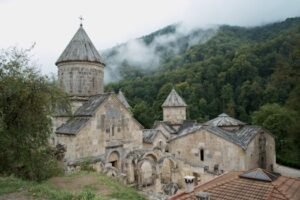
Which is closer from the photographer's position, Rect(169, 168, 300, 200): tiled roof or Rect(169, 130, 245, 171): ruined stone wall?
Rect(169, 168, 300, 200): tiled roof

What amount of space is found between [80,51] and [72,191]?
11446 millimetres

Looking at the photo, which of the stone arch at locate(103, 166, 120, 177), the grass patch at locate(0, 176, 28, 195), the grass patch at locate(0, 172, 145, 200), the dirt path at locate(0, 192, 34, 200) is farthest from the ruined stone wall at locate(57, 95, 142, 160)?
the dirt path at locate(0, 192, 34, 200)

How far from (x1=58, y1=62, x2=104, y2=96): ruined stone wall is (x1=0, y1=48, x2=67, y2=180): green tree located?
25.2ft

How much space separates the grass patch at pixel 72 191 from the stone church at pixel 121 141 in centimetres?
375

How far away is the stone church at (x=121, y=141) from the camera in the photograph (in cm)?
1572

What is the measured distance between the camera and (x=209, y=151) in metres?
20.3

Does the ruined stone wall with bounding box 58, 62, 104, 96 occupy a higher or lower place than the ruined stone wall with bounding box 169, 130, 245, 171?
higher

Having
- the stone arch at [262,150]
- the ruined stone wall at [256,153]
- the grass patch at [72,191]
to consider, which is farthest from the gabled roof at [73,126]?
the stone arch at [262,150]

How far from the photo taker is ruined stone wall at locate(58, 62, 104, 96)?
1842cm

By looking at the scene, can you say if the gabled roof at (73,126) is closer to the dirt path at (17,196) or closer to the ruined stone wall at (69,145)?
the ruined stone wall at (69,145)

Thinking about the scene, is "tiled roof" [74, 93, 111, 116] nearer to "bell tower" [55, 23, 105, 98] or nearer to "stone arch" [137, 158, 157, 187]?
"bell tower" [55, 23, 105, 98]

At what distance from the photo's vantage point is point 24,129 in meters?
10.1

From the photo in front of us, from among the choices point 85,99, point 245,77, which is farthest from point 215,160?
point 245,77

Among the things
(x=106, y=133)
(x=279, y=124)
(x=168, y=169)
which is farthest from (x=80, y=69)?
(x=279, y=124)
